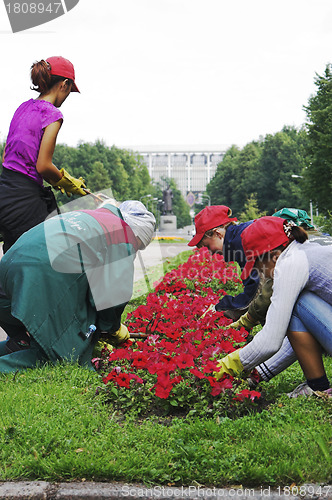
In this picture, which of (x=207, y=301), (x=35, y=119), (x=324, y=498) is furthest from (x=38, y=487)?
(x=207, y=301)

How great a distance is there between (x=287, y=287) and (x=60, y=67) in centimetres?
224

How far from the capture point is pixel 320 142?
25.7 meters

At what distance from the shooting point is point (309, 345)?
10.3 feet

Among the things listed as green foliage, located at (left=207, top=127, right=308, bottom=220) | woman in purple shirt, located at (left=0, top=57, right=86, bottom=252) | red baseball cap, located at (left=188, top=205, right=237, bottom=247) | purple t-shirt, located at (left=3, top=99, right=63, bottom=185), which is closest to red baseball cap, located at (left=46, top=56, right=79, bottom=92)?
woman in purple shirt, located at (left=0, top=57, right=86, bottom=252)

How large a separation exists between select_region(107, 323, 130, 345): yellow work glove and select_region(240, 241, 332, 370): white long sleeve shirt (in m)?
1.34

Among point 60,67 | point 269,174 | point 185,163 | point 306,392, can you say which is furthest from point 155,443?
point 185,163

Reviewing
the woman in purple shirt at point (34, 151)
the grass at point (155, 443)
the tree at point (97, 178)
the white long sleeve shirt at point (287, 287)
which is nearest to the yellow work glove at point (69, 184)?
the woman in purple shirt at point (34, 151)

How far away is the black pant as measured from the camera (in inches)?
154

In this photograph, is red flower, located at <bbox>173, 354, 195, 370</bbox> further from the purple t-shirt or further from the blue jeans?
the purple t-shirt

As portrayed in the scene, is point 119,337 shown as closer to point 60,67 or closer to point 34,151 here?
point 34,151

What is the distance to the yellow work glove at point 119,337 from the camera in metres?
4.21

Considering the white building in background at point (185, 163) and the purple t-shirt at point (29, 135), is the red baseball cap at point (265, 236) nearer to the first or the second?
the purple t-shirt at point (29, 135)

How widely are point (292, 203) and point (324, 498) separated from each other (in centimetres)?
5094

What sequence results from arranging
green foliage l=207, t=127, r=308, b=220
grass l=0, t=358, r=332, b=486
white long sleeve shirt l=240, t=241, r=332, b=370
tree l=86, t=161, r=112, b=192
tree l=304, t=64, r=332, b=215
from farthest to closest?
tree l=86, t=161, r=112, b=192, green foliage l=207, t=127, r=308, b=220, tree l=304, t=64, r=332, b=215, white long sleeve shirt l=240, t=241, r=332, b=370, grass l=0, t=358, r=332, b=486
